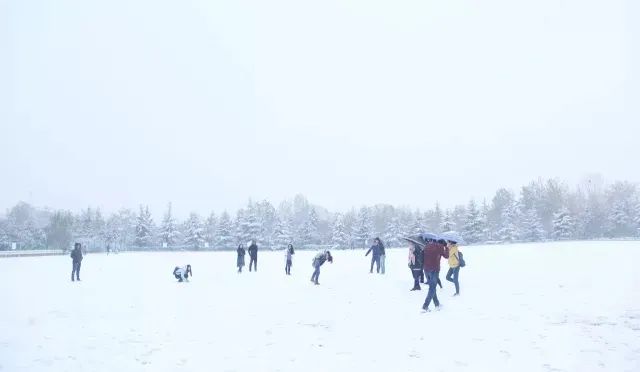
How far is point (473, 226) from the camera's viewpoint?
78.4 m

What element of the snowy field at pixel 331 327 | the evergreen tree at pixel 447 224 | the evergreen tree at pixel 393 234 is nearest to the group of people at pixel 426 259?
the snowy field at pixel 331 327

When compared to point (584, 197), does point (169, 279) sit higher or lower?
lower

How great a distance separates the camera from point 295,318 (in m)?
12.3

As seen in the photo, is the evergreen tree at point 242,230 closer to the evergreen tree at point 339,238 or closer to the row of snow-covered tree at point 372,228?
the row of snow-covered tree at point 372,228

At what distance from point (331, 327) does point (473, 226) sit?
71.9m

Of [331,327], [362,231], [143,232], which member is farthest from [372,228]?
[331,327]

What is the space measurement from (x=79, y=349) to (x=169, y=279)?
14397mm

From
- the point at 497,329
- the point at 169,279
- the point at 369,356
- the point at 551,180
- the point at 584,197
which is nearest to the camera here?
the point at 369,356

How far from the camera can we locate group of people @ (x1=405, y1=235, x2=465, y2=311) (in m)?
12.7

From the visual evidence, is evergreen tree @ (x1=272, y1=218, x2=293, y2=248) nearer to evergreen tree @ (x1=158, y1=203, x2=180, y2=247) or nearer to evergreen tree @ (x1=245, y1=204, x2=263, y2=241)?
evergreen tree @ (x1=245, y1=204, x2=263, y2=241)

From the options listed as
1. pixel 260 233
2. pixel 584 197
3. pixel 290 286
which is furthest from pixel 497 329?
pixel 584 197

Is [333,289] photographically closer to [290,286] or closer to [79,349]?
[290,286]

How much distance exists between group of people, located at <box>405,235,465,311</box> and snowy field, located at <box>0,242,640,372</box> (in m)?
0.52

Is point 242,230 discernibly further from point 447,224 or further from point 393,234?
point 447,224
